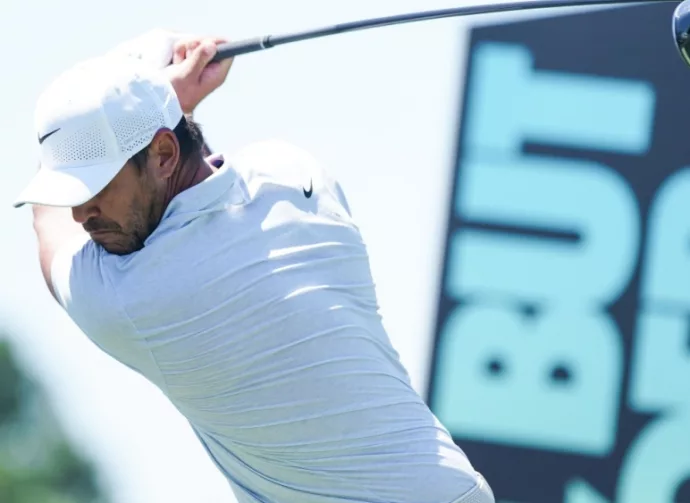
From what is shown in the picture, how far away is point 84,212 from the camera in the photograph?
146 inches

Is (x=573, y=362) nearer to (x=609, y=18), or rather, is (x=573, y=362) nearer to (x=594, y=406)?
(x=594, y=406)

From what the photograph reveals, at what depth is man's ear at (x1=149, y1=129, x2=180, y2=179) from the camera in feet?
12.1

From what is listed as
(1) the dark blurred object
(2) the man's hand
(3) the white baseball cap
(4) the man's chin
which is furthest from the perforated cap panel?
(1) the dark blurred object

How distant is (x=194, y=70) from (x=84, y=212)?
1.90ft

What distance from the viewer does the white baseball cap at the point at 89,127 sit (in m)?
3.65

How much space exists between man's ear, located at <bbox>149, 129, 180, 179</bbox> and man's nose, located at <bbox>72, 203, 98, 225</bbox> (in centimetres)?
14

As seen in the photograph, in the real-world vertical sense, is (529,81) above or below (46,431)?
above

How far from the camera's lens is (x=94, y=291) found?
12.3ft

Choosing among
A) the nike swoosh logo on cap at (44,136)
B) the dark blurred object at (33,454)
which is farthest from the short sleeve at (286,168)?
the dark blurred object at (33,454)

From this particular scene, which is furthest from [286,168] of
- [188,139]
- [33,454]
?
[33,454]

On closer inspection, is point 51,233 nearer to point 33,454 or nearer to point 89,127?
point 89,127

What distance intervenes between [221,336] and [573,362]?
4439 mm

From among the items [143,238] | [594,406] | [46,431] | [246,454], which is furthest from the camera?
[46,431]

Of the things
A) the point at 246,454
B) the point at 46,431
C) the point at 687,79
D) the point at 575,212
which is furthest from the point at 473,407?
the point at 46,431
